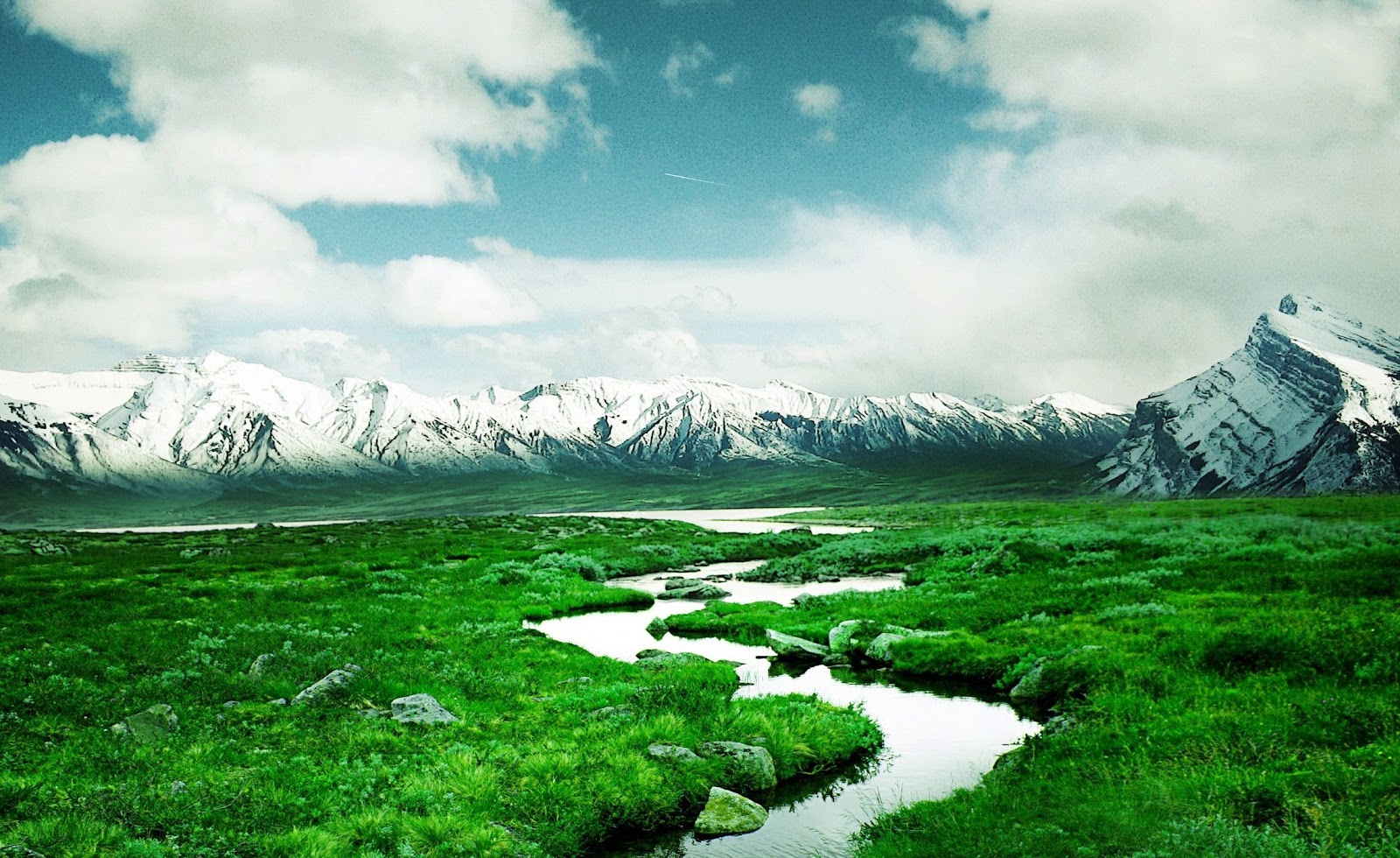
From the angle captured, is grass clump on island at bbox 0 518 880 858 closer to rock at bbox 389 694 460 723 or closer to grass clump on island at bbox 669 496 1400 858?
rock at bbox 389 694 460 723

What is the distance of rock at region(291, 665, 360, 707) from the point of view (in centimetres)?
2064

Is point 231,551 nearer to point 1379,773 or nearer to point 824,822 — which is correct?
point 824,822

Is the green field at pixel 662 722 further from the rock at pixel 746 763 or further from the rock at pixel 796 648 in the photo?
the rock at pixel 796 648

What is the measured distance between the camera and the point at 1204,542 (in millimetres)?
48562

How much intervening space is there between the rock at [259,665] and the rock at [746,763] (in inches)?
534

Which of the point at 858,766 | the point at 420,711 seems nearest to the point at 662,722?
the point at 858,766

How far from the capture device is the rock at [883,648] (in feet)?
94.3

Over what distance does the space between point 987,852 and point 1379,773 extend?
653 cm

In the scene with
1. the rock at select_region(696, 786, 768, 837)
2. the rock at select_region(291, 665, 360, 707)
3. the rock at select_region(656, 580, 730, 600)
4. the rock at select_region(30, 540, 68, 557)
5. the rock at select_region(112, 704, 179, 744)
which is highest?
the rock at select_region(112, 704, 179, 744)

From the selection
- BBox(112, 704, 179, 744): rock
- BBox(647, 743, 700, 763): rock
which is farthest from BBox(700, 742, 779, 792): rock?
BBox(112, 704, 179, 744): rock

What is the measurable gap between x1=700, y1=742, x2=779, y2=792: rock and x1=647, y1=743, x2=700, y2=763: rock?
1.63 feet

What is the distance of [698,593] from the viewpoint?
49562mm

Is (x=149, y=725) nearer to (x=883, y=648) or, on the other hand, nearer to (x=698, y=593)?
(x=883, y=648)

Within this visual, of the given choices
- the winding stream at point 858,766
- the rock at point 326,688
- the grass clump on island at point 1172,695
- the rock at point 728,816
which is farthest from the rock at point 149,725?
the grass clump on island at point 1172,695
